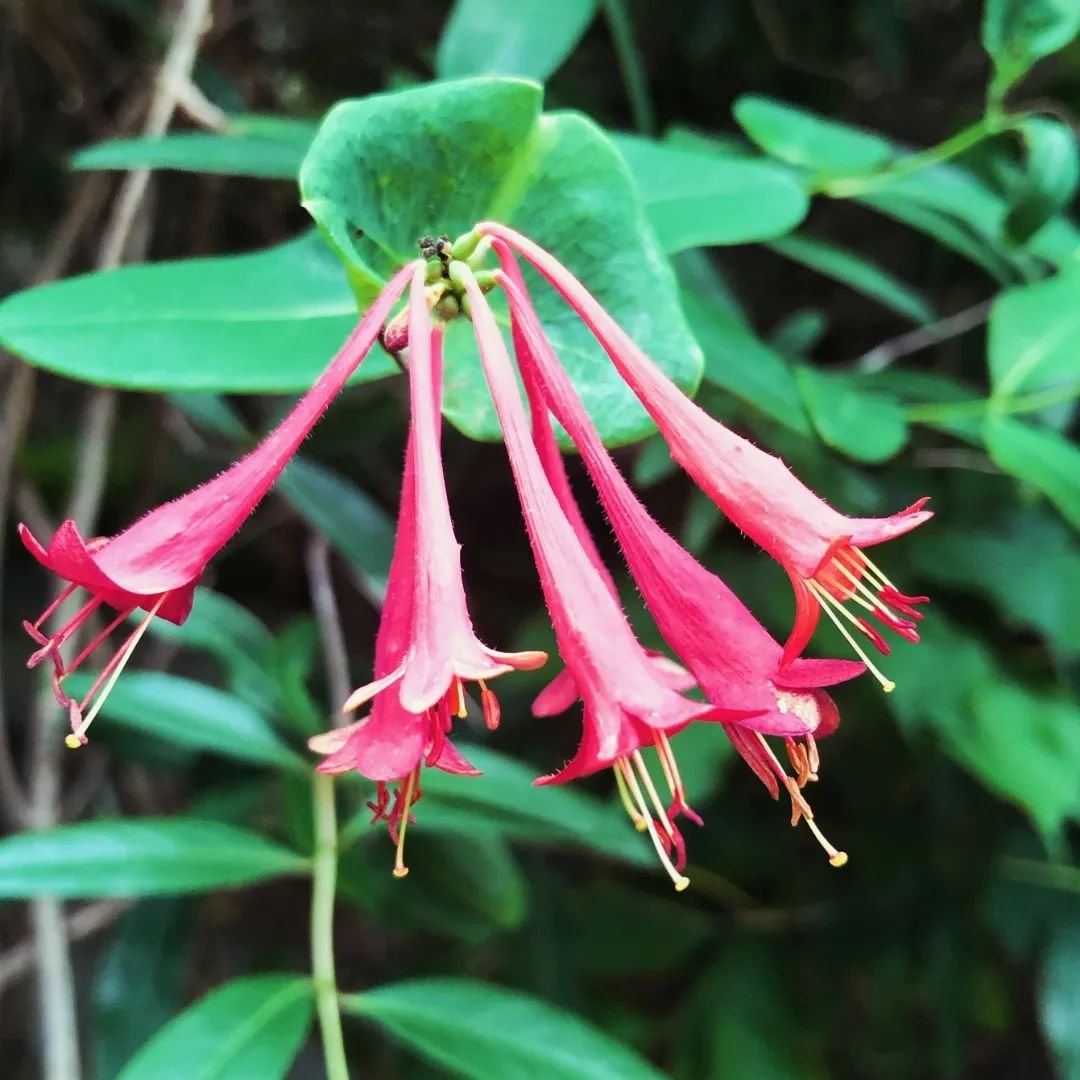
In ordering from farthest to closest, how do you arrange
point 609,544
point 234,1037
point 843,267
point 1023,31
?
1. point 609,544
2. point 843,267
3. point 1023,31
4. point 234,1037

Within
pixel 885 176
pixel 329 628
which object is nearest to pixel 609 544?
pixel 329 628

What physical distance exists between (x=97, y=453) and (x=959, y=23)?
0.90 m

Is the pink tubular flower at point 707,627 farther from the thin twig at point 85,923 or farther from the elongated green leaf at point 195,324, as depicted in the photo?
the thin twig at point 85,923

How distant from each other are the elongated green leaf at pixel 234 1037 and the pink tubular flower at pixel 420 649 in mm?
134

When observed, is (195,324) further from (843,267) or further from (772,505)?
(843,267)

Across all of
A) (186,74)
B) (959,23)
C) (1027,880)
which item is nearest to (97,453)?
(186,74)

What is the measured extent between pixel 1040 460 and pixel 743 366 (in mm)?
170

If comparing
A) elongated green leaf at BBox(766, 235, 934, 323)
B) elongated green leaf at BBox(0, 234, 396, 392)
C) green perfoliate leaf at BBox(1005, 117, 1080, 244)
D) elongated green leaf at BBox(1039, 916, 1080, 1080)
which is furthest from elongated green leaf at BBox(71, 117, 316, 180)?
elongated green leaf at BBox(1039, 916, 1080, 1080)

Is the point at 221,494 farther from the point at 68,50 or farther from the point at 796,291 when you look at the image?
the point at 796,291

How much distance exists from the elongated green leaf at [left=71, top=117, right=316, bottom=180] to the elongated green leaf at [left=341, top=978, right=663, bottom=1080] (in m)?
0.46

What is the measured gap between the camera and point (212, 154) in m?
0.60

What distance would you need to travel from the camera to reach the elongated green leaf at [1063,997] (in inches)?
29.4

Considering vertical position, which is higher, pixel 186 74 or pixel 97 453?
pixel 186 74

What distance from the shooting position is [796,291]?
1041 mm
